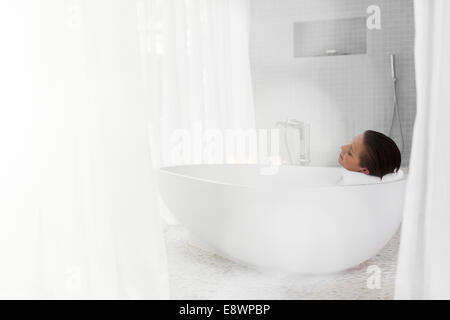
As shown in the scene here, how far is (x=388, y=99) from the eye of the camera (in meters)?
3.54

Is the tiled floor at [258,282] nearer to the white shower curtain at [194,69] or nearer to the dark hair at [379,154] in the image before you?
the dark hair at [379,154]

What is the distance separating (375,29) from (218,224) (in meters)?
2.32

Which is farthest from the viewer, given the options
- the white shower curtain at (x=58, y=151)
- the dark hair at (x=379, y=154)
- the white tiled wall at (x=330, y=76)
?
the white tiled wall at (x=330, y=76)

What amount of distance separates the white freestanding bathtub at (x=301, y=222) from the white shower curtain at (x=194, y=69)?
3.02 ft

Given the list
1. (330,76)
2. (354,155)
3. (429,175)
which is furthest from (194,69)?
(429,175)

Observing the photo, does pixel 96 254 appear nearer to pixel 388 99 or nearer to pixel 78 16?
pixel 78 16

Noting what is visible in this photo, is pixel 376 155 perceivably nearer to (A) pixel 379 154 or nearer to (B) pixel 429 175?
(A) pixel 379 154

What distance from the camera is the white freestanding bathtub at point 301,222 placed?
182cm

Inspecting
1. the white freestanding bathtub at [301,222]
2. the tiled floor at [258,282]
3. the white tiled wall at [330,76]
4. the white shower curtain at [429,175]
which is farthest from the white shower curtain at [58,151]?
the white tiled wall at [330,76]

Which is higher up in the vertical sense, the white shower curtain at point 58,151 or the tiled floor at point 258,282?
the white shower curtain at point 58,151

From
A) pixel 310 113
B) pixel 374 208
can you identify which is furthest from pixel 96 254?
pixel 310 113

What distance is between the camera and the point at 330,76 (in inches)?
144
